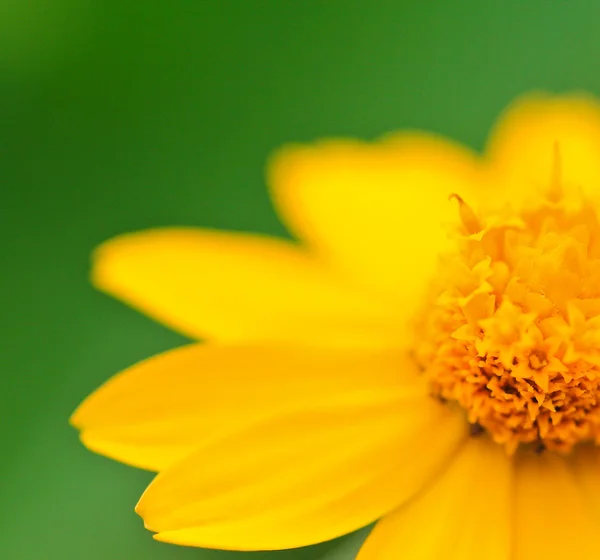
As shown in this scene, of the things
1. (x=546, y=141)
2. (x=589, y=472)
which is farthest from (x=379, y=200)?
(x=589, y=472)

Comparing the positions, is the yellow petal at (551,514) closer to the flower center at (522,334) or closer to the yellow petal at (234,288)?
the flower center at (522,334)

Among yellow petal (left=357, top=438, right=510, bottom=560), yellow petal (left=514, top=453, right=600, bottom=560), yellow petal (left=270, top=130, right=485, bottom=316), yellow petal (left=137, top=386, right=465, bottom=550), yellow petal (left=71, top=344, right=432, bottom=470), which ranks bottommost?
yellow petal (left=514, top=453, right=600, bottom=560)

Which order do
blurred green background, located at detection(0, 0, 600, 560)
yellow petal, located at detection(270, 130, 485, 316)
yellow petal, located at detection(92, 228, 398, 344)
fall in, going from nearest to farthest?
1. yellow petal, located at detection(92, 228, 398, 344)
2. yellow petal, located at detection(270, 130, 485, 316)
3. blurred green background, located at detection(0, 0, 600, 560)

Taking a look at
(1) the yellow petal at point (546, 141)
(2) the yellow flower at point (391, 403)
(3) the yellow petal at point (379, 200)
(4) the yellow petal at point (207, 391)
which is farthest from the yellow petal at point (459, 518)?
(1) the yellow petal at point (546, 141)

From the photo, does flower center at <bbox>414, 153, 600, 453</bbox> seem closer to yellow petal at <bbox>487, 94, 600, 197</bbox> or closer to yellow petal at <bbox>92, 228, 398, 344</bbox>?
yellow petal at <bbox>92, 228, 398, 344</bbox>

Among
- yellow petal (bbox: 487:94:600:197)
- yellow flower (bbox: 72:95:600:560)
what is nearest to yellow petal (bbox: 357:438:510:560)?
yellow flower (bbox: 72:95:600:560)

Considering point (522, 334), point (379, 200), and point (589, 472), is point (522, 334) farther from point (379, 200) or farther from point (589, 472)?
point (379, 200)

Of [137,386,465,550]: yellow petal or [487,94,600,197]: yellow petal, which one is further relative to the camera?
[487,94,600,197]: yellow petal
